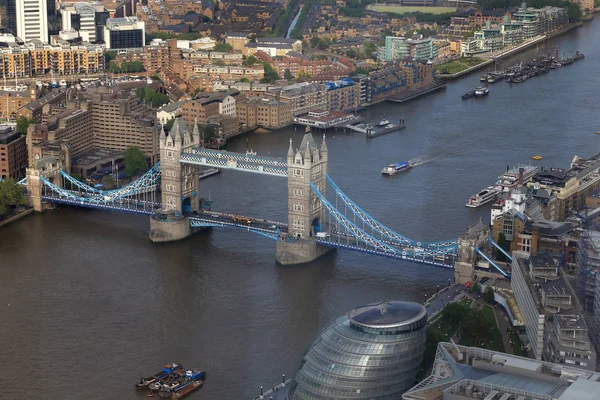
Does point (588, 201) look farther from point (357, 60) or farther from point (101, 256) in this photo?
point (357, 60)

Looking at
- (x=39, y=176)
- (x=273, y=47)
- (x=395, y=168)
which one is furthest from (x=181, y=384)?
(x=273, y=47)

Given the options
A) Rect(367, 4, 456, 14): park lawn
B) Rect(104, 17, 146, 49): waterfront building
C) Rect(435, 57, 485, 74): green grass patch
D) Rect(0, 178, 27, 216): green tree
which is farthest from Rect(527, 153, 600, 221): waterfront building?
Rect(367, 4, 456, 14): park lawn

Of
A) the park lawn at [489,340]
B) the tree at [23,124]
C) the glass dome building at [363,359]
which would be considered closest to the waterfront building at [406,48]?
the tree at [23,124]

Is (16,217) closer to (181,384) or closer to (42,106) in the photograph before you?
(42,106)

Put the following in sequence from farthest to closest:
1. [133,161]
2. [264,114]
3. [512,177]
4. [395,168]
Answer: [264,114] → [395,168] → [133,161] → [512,177]

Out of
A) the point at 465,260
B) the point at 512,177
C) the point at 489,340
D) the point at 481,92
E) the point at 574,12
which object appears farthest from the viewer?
the point at 574,12

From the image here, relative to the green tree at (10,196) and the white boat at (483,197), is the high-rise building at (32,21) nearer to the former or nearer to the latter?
the green tree at (10,196)

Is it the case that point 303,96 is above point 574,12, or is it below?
below

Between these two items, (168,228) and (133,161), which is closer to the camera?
(168,228)
